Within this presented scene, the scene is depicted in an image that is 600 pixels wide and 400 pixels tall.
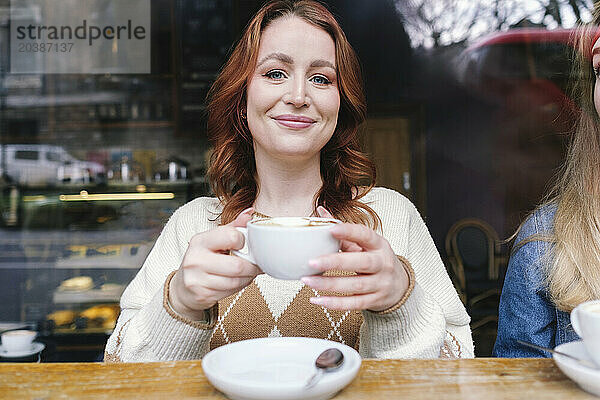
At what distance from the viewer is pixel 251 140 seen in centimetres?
160

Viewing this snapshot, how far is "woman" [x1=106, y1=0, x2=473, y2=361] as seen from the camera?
1.07m

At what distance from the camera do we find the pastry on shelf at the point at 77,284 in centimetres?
406

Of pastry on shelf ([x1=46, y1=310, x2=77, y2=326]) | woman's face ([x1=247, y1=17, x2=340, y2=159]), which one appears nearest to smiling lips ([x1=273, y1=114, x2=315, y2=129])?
woman's face ([x1=247, y1=17, x2=340, y2=159])

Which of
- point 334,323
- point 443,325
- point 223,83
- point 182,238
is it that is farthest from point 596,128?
point 182,238

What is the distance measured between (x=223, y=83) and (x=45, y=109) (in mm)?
3294

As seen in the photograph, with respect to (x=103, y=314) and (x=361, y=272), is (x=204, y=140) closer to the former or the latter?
(x=103, y=314)

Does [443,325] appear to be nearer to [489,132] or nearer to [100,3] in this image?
[100,3]

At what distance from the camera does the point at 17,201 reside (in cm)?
423

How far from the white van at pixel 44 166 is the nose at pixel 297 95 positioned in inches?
132

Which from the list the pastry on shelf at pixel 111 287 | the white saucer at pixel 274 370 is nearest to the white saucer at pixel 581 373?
the white saucer at pixel 274 370

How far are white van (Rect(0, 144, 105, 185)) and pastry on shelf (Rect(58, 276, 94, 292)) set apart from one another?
0.69 meters

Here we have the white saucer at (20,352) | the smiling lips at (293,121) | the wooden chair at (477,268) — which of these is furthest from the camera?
the wooden chair at (477,268)

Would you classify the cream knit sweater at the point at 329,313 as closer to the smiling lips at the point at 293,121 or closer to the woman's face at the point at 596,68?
the smiling lips at the point at 293,121

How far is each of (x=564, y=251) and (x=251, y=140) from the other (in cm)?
79
